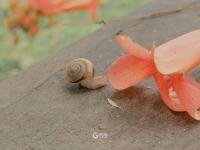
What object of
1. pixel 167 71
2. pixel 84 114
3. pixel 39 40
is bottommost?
pixel 39 40

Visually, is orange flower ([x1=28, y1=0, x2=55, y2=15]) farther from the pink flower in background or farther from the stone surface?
the stone surface

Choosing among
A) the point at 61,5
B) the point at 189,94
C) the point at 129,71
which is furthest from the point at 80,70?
the point at 61,5

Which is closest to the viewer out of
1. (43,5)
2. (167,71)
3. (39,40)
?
(167,71)

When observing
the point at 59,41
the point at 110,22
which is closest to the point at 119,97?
the point at 110,22

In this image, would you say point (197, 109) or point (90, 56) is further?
point (90, 56)

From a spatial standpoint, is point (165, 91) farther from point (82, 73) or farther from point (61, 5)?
point (61, 5)

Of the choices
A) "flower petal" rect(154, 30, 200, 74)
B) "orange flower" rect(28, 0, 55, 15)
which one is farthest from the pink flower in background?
"flower petal" rect(154, 30, 200, 74)

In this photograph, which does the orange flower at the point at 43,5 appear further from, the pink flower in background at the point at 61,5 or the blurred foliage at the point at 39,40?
the blurred foliage at the point at 39,40

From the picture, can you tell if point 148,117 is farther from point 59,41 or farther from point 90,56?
point 59,41
